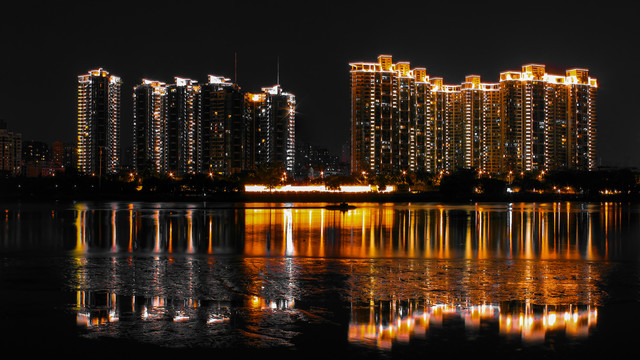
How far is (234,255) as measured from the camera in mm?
16906

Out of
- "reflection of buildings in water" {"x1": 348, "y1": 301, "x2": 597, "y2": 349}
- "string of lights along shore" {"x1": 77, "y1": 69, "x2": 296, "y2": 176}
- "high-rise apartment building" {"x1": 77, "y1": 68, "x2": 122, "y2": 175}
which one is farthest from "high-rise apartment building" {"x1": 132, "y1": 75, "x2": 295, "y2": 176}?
"reflection of buildings in water" {"x1": 348, "y1": 301, "x2": 597, "y2": 349}

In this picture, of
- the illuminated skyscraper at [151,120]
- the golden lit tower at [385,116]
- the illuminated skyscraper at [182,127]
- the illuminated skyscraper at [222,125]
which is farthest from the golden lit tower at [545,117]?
the illuminated skyscraper at [151,120]

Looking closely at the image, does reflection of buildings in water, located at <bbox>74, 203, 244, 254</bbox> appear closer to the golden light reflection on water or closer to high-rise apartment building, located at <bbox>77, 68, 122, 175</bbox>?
the golden light reflection on water

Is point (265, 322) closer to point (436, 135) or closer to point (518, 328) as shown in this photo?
point (518, 328)

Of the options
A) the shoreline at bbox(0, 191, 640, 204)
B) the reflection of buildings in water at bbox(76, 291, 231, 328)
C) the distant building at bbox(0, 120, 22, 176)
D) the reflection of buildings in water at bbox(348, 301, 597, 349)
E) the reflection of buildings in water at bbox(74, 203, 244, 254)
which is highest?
the distant building at bbox(0, 120, 22, 176)

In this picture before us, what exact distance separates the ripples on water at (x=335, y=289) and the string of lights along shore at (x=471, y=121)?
399 ft

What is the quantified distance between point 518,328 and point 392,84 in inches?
5367

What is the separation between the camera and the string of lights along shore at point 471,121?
466ft

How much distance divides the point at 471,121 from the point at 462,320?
156 m

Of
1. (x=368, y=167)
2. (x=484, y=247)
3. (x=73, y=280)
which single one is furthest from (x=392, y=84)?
(x=73, y=280)

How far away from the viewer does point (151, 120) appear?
160250mm

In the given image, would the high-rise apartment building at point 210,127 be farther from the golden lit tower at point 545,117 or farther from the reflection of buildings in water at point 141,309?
the reflection of buildings in water at point 141,309

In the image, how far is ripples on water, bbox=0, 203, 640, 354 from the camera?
8.12 metres

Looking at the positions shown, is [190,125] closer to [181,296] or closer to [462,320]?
[181,296]
